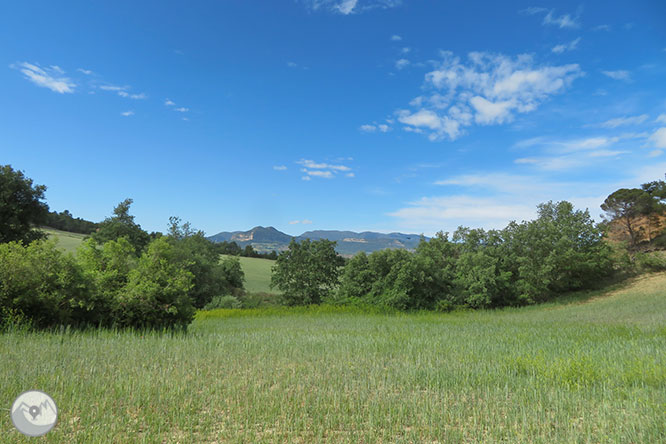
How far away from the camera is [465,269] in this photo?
30.5m

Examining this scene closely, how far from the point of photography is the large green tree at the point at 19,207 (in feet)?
103

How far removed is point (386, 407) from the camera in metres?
4.62

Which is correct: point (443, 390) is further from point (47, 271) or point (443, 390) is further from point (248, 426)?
point (47, 271)

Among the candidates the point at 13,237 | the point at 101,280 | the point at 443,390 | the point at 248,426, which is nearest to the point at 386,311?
the point at 101,280

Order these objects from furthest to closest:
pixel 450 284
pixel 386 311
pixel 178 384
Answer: pixel 450 284 < pixel 386 311 < pixel 178 384

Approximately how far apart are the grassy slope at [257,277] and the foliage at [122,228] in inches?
622

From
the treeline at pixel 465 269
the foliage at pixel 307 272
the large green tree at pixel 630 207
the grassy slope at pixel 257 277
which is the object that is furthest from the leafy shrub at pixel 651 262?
the grassy slope at pixel 257 277

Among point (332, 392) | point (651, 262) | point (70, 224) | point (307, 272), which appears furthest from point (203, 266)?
point (70, 224)

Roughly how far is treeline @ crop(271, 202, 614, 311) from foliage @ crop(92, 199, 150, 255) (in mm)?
21042

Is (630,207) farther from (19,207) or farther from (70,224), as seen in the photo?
(70,224)

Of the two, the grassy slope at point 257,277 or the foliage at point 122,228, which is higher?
the foliage at point 122,228

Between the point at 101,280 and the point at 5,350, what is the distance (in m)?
3.82

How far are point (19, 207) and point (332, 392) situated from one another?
4041 cm

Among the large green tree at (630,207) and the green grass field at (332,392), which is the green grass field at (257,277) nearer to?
the green grass field at (332,392)
